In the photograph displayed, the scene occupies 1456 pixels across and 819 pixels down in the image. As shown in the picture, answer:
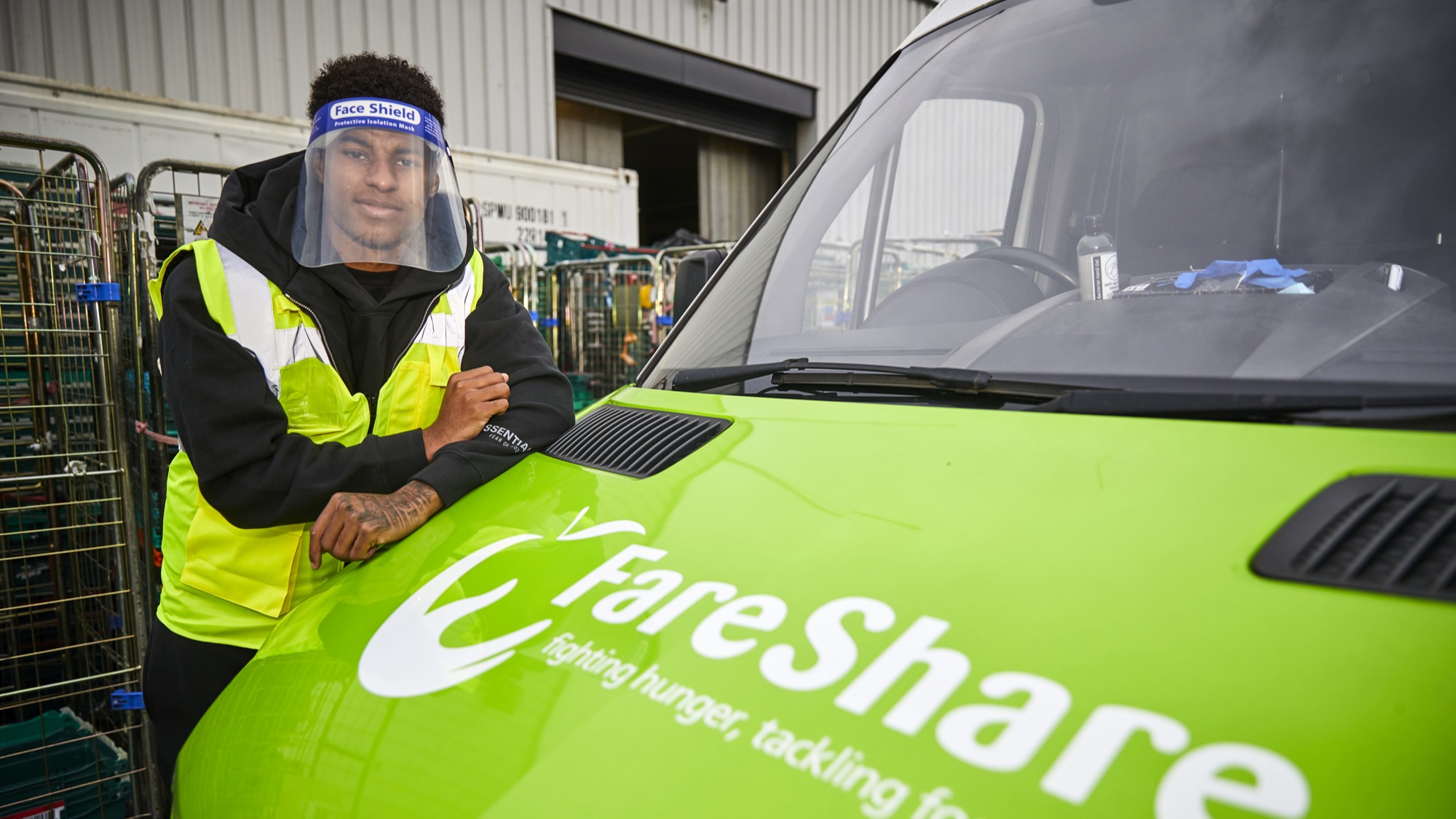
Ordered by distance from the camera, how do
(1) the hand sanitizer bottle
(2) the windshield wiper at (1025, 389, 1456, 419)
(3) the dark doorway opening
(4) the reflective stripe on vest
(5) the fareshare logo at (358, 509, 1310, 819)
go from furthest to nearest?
(3) the dark doorway opening
(4) the reflective stripe on vest
(1) the hand sanitizer bottle
(2) the windshield wiper at (1025, 389, 1456, 419)
(5) the fareshare logo at (358, 509, 1310, 819)

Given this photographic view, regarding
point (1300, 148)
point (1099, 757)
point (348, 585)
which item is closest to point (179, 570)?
point (348, 585)

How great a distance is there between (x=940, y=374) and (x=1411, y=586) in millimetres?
633

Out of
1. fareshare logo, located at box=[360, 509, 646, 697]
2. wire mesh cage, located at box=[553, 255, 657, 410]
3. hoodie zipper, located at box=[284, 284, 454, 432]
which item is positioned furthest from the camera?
wire mesh cage, located at box=[553, 255, 657, 410]

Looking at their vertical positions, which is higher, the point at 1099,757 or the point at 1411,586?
the point at 1411,586

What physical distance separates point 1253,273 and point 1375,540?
0.60 metres

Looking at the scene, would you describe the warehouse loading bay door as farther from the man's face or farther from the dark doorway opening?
the man's face

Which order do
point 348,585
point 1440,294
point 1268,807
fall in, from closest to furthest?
1. point 1268,807
2. point 1440,294
3. point 348,585

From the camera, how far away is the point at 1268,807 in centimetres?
58

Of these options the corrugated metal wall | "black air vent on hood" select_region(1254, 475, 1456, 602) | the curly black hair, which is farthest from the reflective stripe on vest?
the corrugated metal wall

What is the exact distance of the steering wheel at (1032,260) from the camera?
1492 millimetres

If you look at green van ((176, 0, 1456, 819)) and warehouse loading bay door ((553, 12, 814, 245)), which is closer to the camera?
green van ((176, 0, 1456, 819))

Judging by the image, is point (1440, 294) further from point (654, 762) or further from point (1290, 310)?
point (654, 762)

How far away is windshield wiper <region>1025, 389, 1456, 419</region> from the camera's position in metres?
0.91

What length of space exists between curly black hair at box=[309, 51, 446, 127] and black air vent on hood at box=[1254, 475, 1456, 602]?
1938 millimetres
